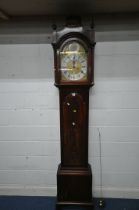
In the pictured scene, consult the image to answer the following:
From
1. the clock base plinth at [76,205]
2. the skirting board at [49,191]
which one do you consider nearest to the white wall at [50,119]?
the skirting board at [49,191]

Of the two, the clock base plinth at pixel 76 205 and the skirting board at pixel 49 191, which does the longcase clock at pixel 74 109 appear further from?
the skirting board at pixel 49 191

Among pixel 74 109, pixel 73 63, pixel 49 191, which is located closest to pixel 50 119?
pixel 74 109

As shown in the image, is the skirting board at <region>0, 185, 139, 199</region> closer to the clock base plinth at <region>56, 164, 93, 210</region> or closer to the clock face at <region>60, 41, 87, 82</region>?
the clock base plinth at <region>56, 164, 93, 210</region>

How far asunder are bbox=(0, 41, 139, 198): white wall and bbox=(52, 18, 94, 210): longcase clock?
25 cm

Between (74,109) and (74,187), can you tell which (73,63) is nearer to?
(74,109)

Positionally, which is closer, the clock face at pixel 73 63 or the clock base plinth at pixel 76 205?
the clock face at pixel 73 63

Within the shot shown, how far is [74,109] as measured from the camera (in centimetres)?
198

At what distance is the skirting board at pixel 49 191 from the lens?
2.32 metres

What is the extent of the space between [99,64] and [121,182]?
128 cm

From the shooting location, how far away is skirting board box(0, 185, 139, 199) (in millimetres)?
2324

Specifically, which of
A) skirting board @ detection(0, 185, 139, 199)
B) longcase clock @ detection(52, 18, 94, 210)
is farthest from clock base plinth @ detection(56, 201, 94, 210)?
skirting board @ detection(0, 185, 139, 199)

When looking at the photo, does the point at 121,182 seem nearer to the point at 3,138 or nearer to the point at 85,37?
the point at 3,138

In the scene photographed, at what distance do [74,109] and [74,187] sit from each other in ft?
2.52

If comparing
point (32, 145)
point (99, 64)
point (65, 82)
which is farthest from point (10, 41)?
point (32, 145)
